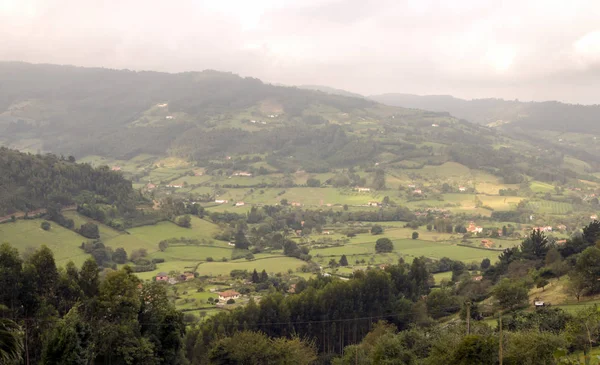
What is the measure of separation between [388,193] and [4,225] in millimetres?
75466

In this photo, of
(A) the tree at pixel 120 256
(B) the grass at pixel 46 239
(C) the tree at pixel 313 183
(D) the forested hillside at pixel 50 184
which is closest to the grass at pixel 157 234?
(A) the tree at pixel 120 256

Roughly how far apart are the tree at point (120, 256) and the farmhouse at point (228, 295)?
18108 millimetres

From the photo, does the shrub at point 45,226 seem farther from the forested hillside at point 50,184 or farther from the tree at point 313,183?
the tree at point 313,183

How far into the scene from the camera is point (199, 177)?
420ft

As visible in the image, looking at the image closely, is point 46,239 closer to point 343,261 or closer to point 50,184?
point 50,184

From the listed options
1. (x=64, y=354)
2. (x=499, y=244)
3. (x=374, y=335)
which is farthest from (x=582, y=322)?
(x=499, y=244)

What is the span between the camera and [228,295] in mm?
43219

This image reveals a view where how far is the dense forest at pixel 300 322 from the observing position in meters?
19.9

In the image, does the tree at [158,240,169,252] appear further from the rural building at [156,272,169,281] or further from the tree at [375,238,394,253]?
the tree at [375,238,394,253]

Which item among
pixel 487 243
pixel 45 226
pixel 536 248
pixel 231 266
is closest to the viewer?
pixel 536 248

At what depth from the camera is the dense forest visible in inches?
782

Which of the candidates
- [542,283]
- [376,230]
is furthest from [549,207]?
[542,283]

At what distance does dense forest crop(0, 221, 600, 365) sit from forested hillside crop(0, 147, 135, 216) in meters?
39.3

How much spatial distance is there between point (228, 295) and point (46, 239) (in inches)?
1024
